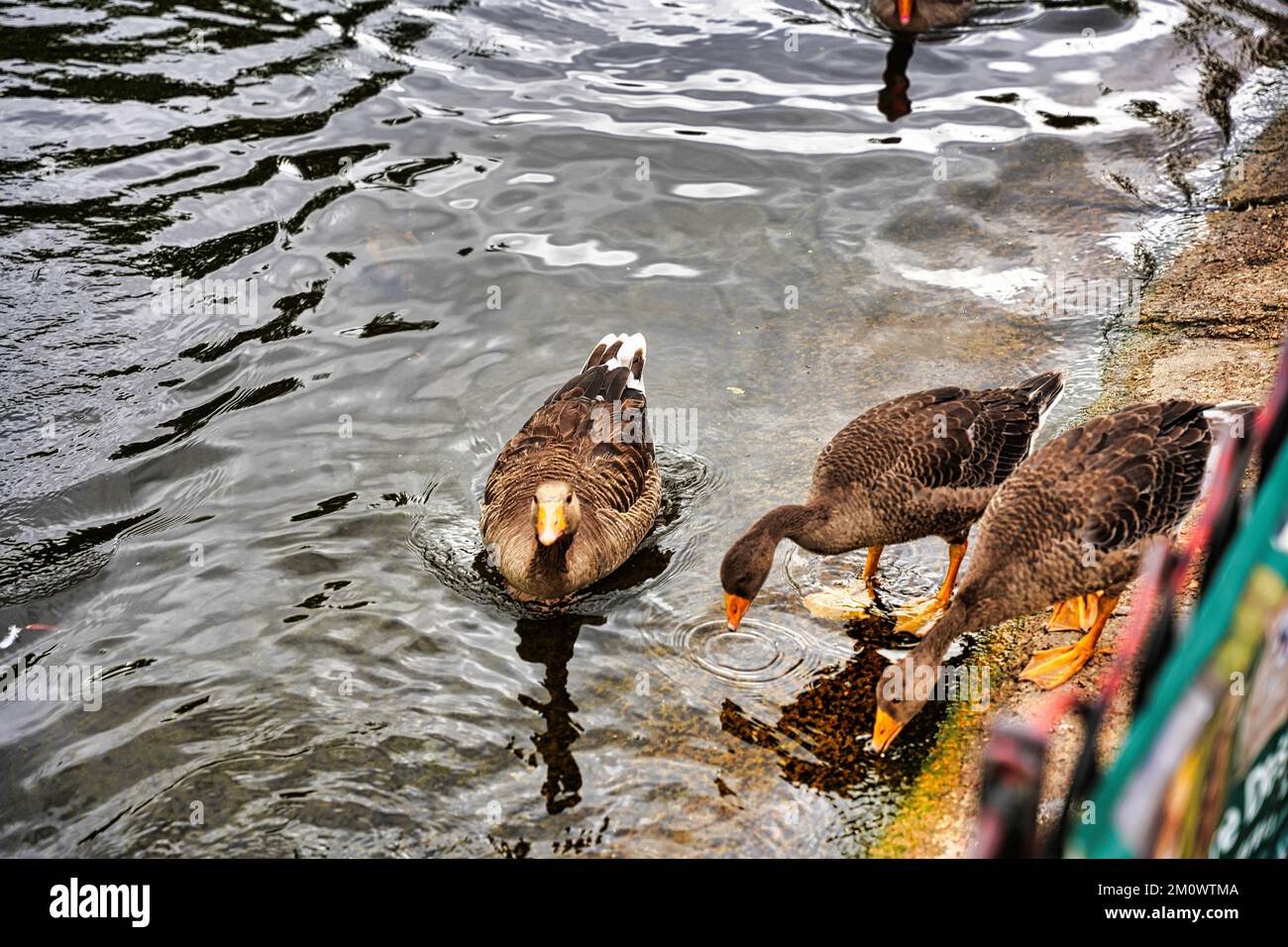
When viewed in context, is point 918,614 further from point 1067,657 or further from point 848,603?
Result: point 1067,657

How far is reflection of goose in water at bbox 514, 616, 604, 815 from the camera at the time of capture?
5.30 metres

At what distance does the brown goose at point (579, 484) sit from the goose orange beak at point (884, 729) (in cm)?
200

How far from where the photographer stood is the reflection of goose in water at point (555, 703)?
5297 mm

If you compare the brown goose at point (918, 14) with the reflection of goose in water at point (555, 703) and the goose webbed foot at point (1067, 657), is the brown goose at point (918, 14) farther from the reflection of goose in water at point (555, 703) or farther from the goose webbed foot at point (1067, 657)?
the reflection of goose in water at point (555, 703)

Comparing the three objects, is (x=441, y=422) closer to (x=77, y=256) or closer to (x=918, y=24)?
(x=77, y=256)

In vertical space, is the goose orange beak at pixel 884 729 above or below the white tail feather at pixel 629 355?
below

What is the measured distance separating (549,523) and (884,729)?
2.09 m

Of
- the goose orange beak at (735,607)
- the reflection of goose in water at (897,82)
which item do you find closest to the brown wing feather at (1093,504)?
the goose orange beak at (735,607)

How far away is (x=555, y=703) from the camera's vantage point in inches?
230

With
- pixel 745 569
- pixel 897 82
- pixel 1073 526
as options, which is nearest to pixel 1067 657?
pixel 1073 526

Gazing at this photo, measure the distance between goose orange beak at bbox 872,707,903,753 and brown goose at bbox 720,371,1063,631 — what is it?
39.3 inches

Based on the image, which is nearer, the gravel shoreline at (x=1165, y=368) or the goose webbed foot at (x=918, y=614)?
the gravel shoreline at (x=1165, y=368)

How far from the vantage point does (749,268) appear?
383 inches
